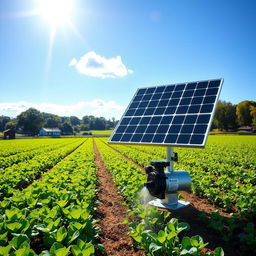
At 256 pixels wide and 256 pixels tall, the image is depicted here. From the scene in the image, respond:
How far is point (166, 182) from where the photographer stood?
580cm

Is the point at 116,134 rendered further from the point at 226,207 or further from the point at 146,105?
the point at 226,207

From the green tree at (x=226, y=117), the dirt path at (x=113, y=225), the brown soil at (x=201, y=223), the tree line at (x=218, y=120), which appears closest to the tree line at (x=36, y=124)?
the tree line at (x=218, y=120)

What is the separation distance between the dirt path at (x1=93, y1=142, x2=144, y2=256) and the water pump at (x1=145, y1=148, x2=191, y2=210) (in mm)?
1172

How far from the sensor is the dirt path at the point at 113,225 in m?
4.32

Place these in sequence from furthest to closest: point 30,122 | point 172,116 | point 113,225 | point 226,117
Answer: point 30,122, point 226,117, point 172,116, point 113,225

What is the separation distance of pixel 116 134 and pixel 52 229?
13.8 feet

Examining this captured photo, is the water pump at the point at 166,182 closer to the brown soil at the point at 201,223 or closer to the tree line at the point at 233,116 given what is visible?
the brown soil at the point at 201,223

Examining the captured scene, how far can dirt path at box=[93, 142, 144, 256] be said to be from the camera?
4.32 meters

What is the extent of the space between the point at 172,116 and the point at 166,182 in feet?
6.61

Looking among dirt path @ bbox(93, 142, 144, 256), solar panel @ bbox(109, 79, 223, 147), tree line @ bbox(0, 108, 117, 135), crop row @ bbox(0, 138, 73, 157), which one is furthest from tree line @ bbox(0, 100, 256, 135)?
dirt path @ bbox(93, 142, 144, 256)

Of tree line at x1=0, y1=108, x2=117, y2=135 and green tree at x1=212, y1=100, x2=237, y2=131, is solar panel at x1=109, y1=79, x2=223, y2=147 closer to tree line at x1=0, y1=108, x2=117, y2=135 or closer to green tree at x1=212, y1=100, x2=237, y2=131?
green tree at x1=212, y1=100, x2=237, y2=131

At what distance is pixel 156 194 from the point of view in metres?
5.62

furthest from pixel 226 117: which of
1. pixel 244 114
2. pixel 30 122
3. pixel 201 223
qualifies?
pixel 30 122

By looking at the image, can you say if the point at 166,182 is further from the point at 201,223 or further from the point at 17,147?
the point at 17,147
